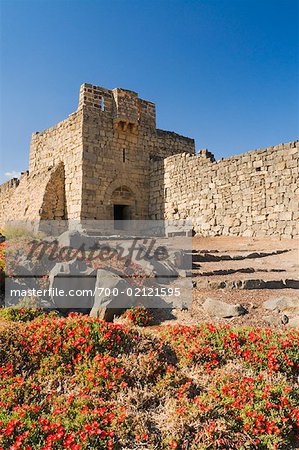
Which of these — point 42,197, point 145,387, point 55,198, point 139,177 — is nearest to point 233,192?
point 139,177

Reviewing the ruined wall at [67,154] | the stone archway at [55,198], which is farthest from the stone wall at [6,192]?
the stone archway at [55,198]

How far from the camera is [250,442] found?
348 cm

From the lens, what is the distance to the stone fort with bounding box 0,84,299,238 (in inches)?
590

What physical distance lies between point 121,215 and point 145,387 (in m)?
15.8

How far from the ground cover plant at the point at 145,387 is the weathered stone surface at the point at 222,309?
3.48 ft

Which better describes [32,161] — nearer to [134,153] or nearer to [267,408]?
[134,153]

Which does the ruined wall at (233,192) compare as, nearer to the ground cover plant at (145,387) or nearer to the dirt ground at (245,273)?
the dirt ground at (245,273)

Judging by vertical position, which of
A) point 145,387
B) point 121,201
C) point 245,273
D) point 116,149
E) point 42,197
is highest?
point 116,149

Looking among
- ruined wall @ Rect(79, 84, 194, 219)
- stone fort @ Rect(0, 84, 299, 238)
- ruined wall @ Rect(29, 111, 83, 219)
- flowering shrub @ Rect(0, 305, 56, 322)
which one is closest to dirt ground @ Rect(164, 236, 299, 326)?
stone fort @ Rect(0, 84, 299, 238)

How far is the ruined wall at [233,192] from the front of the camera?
46.9 feet

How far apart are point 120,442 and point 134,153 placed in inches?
675

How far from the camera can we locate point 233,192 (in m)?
16.2

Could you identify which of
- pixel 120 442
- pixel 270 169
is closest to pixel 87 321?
pixel 120 442

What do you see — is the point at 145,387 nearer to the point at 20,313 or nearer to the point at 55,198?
the point at 20,313
